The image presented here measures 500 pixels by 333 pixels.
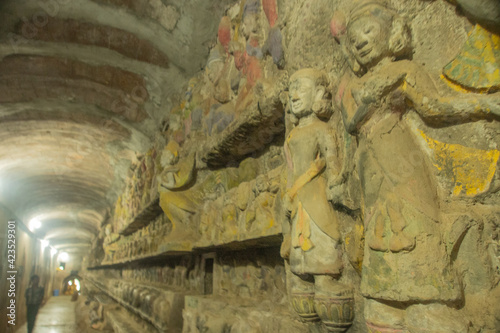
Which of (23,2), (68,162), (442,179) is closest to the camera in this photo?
(442,179)

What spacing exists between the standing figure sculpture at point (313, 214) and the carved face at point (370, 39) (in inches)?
18.6

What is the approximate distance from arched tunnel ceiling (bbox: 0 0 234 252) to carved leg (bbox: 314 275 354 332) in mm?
3316

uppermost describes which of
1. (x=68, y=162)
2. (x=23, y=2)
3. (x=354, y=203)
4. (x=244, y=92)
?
(x=23, y=2)

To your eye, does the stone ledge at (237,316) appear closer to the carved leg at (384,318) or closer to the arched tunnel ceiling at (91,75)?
the carved leg at (384,318)

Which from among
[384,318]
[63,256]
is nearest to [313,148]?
[384,318]

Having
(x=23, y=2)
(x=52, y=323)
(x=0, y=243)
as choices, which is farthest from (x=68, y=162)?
(x=52, y=323)

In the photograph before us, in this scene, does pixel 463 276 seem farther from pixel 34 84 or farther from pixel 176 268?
pixel 34 84

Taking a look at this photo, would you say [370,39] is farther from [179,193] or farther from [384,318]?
[179,193]

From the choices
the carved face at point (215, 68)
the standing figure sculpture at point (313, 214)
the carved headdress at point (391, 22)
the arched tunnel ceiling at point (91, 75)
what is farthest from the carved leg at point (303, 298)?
the arched tunnel ceiling at point (91, 75)

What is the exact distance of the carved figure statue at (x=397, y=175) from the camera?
3.91ft

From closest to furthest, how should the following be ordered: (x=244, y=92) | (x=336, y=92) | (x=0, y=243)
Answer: (x=336, y=92)
(x=244, y=92)
(x=0, y=243)

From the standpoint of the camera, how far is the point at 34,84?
5512 millimetres

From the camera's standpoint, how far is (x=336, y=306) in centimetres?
163

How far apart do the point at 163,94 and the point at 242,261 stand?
10.5 feet
